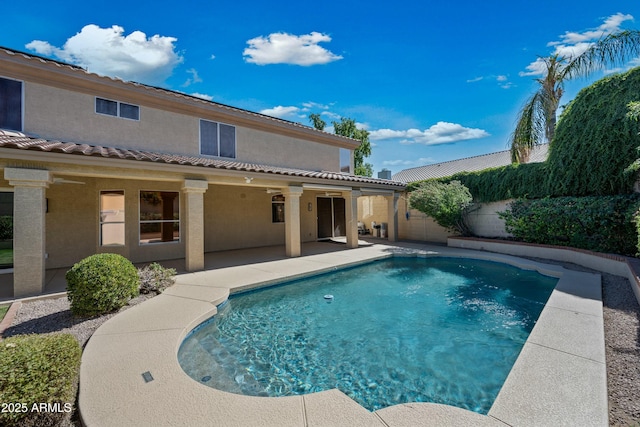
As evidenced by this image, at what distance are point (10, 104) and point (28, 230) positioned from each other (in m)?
4.62

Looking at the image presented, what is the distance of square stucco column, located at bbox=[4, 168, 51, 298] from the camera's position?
664 centimetres

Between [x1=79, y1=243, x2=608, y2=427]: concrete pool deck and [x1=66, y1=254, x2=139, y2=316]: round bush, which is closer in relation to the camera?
[x1=79, y1=243, x2=608, y2=427]: concrete pool deck

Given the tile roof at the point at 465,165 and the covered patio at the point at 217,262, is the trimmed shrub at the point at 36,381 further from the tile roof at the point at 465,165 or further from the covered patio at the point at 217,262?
the tile roof at the point at 465,165

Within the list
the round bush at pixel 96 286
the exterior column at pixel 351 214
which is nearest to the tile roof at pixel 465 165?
the exterior column at pixel 351 214

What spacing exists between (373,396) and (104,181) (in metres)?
11.7

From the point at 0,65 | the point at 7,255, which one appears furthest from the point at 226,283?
the point at 0,65

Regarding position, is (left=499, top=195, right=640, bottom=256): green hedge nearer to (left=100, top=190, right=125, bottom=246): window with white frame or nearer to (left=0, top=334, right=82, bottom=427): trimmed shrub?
(left=0, top=334, right=82, bottom=427): trimmed shrub

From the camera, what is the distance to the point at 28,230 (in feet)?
22.1

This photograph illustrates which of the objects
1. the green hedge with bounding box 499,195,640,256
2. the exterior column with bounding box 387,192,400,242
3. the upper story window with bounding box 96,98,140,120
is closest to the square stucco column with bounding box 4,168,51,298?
the upper story window with bounding box 96,98,140,120

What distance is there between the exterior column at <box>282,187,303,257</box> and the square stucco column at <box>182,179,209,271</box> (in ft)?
11.5

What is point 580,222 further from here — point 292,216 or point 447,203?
point 292,216

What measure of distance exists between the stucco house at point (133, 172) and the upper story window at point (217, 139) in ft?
0.14

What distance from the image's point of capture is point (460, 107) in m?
20.2

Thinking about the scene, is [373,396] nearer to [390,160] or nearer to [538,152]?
[538,152]
